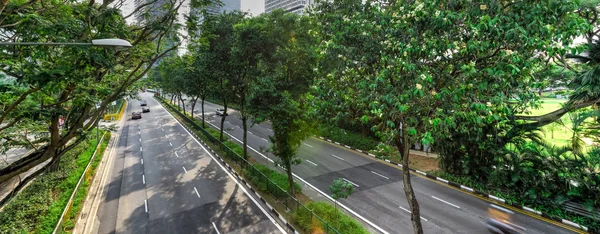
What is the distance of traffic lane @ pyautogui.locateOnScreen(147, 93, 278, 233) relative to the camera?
40.0 feet

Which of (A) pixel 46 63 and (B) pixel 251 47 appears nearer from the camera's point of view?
(A) pixel 46 63

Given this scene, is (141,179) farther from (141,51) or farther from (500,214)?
(500,214)

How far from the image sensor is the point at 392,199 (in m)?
14.5

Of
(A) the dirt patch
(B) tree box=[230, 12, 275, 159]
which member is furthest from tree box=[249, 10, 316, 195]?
(A) the dirt patch

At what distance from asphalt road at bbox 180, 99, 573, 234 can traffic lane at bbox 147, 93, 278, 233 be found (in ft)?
10.8

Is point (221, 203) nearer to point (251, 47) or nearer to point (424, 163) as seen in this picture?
point (251, 47)

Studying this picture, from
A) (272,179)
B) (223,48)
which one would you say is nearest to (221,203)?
(272,179)

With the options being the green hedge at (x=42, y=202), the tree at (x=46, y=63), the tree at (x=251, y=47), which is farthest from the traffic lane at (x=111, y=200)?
the tree at (x=251, y=47)

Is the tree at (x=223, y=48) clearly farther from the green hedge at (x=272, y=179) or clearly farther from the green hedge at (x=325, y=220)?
the green hedge at (x=325, y=220)

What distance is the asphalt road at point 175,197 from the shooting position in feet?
40.4

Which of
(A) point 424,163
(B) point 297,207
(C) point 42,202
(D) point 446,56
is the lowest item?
(C) point 42,202

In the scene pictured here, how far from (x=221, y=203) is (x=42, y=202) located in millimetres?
8191

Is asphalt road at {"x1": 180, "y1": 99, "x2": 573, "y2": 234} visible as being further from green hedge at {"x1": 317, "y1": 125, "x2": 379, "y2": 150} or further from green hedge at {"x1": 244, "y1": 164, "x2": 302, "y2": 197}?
green hedge at {"x1": 244, "y1": 164, "x2": 302, "y2": 197}

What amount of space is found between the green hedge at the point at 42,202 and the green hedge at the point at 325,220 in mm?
9755
